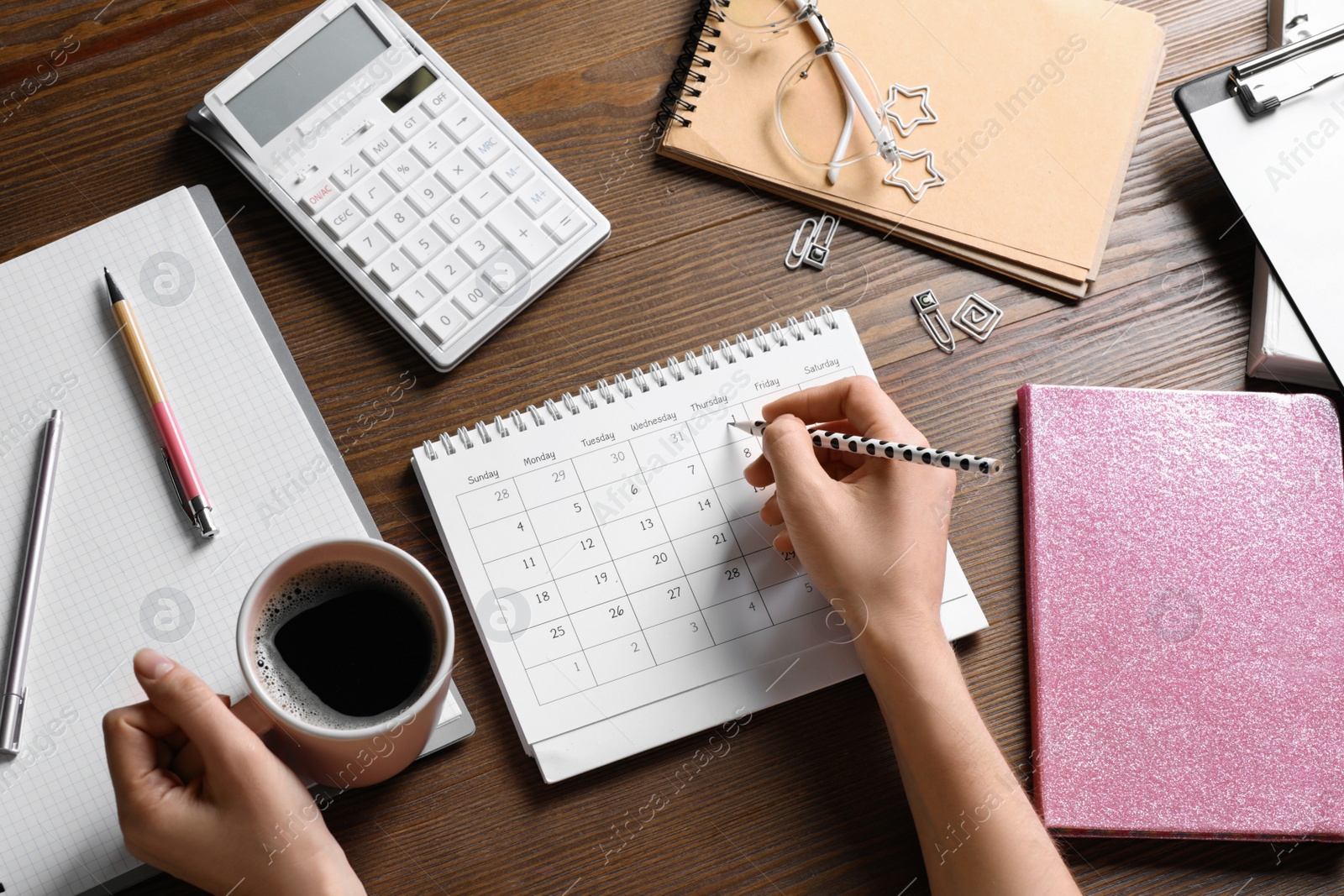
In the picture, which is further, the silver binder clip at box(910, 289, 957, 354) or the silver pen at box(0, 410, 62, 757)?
the silver binder clip at box(910, 289, 957, 354)

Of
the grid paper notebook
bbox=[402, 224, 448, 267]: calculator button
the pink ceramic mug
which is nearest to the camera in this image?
the pink ceramic mug

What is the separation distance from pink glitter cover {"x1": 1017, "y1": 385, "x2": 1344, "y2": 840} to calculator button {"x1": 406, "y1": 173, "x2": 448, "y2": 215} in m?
0.56

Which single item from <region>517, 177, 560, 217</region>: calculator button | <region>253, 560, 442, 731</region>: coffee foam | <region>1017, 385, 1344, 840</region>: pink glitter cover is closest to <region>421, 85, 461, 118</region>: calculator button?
<region>517, 177, 560, 217</region>: calculator button

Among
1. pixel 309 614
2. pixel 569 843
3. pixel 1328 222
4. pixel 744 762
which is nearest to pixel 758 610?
pixel 744 762

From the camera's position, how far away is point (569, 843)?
27.6 inches

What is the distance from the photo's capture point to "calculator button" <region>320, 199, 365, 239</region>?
30.0 inches

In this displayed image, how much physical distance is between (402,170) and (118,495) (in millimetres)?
368

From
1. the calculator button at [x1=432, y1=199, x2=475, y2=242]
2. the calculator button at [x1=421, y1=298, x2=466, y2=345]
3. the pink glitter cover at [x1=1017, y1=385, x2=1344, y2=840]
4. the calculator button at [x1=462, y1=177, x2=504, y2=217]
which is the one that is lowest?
the pink glitter cover at [x1=1017, y1=385, x2=1344, y2=840]

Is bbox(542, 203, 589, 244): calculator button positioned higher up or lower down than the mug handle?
higher up

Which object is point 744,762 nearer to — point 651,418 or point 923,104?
point 651,418

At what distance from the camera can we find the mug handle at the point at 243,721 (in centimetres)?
57

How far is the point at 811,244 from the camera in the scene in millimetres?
Result: 820

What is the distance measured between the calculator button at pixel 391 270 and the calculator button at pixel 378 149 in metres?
0.09

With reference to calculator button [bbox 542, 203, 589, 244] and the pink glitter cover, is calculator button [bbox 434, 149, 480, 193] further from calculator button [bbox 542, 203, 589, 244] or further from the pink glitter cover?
the pink glitter cover
